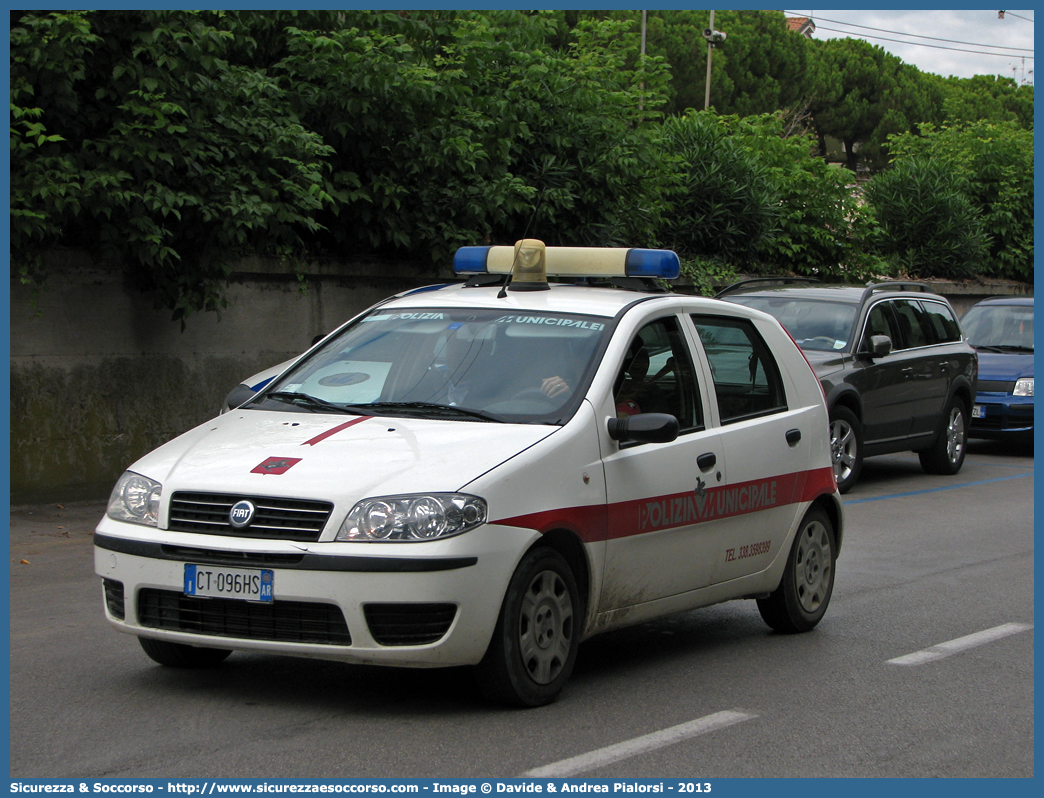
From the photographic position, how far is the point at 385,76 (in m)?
12.7

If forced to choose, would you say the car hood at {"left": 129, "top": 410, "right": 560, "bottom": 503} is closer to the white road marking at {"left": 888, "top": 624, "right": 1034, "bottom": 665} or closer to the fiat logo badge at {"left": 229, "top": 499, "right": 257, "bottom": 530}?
the fiat logo badge at {"left": 229, "top": 499, "right": 257, "bottom": 530}

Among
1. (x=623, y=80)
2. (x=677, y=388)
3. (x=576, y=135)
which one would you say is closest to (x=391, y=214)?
(x=576, y=135)

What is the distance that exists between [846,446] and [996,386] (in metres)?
5.01

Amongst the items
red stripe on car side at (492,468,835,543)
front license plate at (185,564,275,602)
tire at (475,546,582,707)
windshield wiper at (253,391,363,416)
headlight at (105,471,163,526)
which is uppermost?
windshield wiper at (253,391,363,416)

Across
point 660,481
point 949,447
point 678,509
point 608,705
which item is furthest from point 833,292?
point 608,705

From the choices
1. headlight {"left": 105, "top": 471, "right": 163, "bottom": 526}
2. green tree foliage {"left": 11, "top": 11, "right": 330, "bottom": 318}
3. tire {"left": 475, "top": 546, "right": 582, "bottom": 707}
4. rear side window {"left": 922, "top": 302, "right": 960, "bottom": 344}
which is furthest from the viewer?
rear side window {"left": 922, "top": 302, "right": 960, "bottom": 344}

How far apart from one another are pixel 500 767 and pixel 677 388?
223cm

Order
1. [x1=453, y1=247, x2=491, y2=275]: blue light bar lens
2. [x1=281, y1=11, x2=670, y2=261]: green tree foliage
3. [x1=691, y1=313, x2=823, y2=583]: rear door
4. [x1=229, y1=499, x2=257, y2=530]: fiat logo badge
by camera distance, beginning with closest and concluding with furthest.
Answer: [x1=229, y1=499, x2=257, y2=530]: fiat logo badge
[x1=691, y1=313, x2=823, y2=583]: rear door
[x1=453, y1=247, x2=491, y2=275]: blue light bar lens
[x1=281, y1=11, x2=670, y2=261]: green tree foliage

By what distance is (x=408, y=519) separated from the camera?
493 centimetres

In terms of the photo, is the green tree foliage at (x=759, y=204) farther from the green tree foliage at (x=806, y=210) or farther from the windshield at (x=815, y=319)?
the windshield at (x=815, y=319)

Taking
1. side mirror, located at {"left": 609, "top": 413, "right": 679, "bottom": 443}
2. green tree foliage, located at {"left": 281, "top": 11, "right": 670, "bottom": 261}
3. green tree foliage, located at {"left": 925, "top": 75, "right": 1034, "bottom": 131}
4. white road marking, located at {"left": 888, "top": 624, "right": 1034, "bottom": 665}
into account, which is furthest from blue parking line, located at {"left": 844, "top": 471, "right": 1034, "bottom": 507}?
green tree foliage, located at {"left": 925, "top": 75, "right": 1034, "bottom": 131}

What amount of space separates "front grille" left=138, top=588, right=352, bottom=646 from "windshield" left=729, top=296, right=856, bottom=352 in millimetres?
9038

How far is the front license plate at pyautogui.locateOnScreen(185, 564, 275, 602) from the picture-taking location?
16.3 feet

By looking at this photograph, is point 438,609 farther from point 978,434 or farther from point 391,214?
point 978,434
